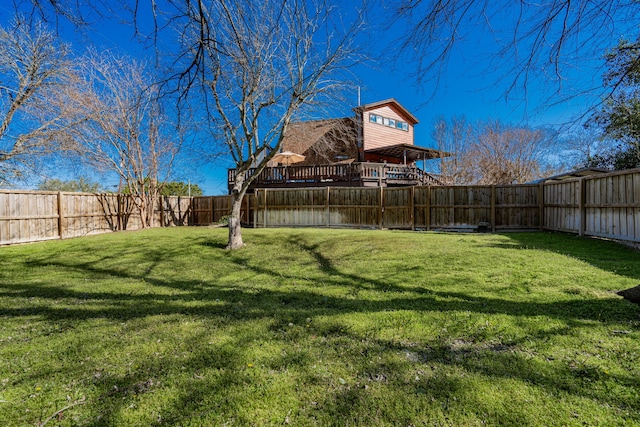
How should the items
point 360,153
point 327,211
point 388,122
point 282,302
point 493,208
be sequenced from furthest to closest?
point 388,122
point 360,153
point 327,211
point 493,208
point 282,302

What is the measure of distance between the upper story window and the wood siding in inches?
8.4

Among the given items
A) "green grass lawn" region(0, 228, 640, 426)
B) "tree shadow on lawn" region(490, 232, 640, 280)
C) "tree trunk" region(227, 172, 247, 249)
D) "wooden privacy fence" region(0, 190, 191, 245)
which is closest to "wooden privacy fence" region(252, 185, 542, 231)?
"tree shadow on lawn" region(490, 232, 640, 280)

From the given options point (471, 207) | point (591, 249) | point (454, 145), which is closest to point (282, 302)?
point (591, 249)

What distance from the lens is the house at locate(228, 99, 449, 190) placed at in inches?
593

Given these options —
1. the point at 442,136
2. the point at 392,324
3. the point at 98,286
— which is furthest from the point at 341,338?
the point at 442,136

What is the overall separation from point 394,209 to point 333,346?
435 inches

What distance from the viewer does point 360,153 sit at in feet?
72.7

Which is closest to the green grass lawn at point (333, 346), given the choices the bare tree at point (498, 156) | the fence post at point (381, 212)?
the fence post at point (381, 212)

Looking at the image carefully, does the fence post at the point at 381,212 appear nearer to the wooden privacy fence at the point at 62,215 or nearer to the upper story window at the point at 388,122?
the upper story window at the point at 388,122

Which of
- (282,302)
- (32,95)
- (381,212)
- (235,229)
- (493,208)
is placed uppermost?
(32,95)

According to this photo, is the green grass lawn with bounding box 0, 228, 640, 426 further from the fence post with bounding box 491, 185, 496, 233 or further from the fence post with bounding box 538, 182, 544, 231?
the fence post with bounding box 491, 185, 496, 233

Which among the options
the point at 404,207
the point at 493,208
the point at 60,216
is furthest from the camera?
the point at 404,207

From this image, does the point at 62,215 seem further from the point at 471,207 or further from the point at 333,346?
the point at 471,207

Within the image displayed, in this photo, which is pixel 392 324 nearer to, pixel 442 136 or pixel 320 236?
pixel 320 236
